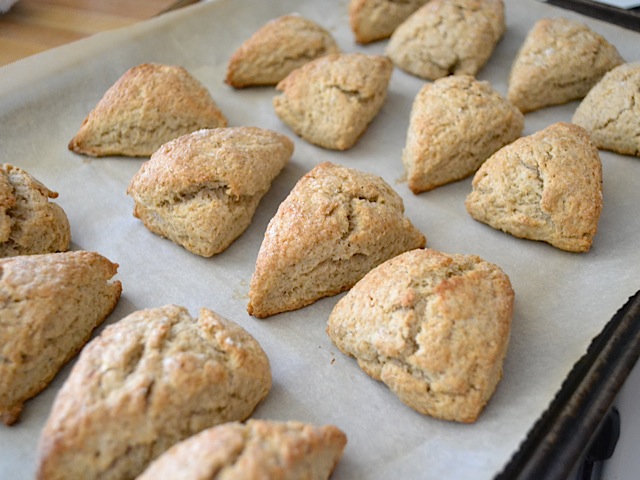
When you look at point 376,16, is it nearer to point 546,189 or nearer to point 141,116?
point 141,116

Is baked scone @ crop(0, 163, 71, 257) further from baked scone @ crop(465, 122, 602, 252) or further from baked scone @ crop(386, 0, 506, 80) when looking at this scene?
baked scone @ crop(386, 0, 506, 80)

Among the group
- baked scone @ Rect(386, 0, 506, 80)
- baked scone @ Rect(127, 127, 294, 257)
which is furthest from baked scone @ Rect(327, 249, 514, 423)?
baked scone @ Rect(386, 0, 506, 80)

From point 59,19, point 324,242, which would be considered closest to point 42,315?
point 324,242

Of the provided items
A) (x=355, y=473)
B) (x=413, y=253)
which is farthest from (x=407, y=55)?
(x=355, y=473)

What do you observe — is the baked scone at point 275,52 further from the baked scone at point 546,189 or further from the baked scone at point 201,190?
the baked scone at point 546,189

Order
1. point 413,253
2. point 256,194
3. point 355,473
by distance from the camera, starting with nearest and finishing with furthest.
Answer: point 355,473
point 413,253
point 256,194

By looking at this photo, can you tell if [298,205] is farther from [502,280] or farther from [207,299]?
[502,280]
